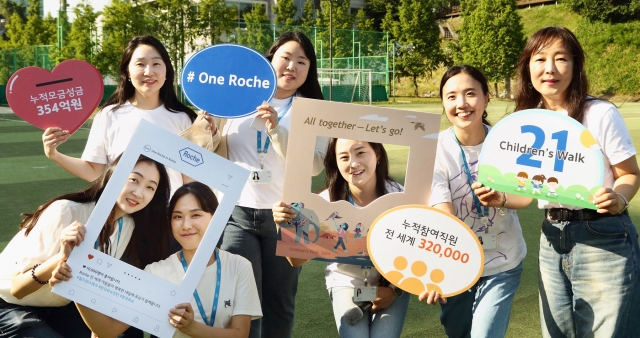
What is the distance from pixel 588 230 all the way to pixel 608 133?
13.2 inches

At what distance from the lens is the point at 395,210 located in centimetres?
205

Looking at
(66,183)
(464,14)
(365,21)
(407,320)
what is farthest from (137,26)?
(464,14)

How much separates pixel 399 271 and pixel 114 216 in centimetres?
95

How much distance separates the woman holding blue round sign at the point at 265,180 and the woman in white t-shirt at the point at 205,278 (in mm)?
418

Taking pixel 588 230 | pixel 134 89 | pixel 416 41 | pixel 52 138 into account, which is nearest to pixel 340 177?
pixel 588 230

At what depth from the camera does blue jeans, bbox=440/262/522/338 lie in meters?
2.27

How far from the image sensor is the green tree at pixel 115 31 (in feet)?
61.3

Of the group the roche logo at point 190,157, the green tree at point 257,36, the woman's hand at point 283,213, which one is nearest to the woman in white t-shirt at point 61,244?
the roche logo at point 190,157

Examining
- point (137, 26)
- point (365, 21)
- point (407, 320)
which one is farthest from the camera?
point (365, 21)

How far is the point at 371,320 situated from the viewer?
229 cm

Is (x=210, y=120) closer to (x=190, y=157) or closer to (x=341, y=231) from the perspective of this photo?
(x=190, y=157)

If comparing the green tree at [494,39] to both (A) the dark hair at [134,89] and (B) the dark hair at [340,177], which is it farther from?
(B) the dark hair at [340,177]

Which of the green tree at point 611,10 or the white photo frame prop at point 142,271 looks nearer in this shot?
the white photo frame prop at point 142,271

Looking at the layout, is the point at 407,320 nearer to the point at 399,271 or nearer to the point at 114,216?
the point at 399,271
